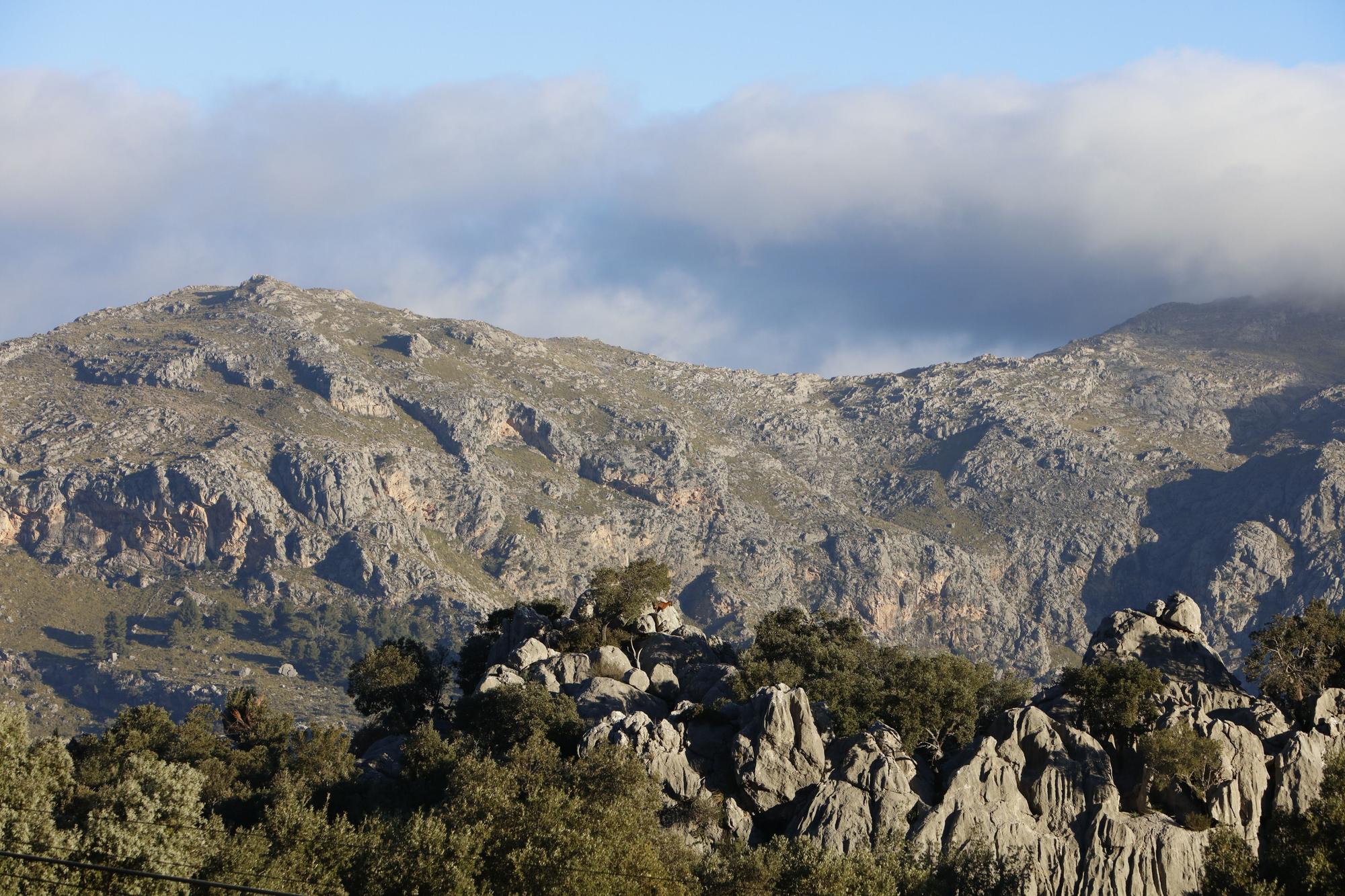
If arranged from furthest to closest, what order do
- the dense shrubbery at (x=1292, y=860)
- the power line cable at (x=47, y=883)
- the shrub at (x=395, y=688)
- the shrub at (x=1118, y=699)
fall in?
the shrub at (x=395, y=688) → the shrub at (x=1118, y=699) → the power line cable at (x=47, y=883) → the dense shrubbery at (x=1292, y=860)

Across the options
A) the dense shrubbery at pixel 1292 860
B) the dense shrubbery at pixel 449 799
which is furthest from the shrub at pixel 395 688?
the dense shrubbery at pixel 1292 860

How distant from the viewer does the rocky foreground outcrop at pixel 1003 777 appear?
8206 cm

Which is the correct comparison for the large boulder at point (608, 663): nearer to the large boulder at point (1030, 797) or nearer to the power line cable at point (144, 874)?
the large boulder at point (1030, 797)

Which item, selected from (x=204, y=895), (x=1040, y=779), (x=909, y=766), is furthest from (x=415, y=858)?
(x=1040, y=779)

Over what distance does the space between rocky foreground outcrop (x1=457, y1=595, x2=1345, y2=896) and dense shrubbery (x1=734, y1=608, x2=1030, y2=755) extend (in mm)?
3709

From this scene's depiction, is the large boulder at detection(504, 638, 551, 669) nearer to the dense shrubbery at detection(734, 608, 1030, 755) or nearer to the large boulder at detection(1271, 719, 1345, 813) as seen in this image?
the dense shrubbery at detection(734, 608, 1030, 755)

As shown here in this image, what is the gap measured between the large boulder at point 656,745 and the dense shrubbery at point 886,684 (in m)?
14.3

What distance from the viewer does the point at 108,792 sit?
82.8m

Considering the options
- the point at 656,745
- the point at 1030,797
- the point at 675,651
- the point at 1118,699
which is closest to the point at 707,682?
the point at 675,651

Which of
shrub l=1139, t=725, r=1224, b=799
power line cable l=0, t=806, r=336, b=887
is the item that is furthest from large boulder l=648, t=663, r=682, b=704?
power line cable l=0, t=806, r=336, b=887

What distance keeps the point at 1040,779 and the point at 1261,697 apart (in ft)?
94.6

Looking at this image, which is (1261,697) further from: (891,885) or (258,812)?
(258,812)

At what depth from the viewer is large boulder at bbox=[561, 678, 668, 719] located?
10981 centimetres

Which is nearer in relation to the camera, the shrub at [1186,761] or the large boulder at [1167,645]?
the shrub at [1186,761]
